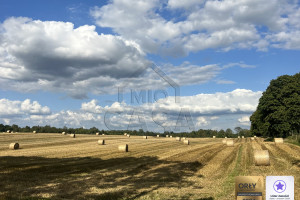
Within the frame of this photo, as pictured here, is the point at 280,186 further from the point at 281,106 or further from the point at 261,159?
the point at 281,106

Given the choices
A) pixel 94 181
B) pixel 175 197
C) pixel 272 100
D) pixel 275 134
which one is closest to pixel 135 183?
pixel 94 181

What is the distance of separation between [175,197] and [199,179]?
184 inches

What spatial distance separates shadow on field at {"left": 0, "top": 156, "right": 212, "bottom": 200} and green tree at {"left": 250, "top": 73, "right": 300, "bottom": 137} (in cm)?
3983

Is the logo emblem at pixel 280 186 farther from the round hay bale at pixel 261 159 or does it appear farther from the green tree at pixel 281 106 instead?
the green tree at pixel 281 106

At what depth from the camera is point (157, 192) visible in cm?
1276

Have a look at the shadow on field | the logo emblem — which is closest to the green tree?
the shadow on field

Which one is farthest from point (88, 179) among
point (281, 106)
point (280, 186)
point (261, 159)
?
point (281, 106)

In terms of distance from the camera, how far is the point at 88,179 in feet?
51.4

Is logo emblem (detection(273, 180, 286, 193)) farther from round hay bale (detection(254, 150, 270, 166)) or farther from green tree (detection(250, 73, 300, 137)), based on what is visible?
green tree (detection(250, 73, 300, 137))

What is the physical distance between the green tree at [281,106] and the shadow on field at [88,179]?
39826 millimetres

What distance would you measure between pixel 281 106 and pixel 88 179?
1965 inches

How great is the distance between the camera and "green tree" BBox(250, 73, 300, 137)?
179ft

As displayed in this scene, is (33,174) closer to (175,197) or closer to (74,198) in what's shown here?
(74,198)

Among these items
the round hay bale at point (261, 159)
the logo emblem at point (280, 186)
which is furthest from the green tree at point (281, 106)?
the logo emblem at point (280, 186)
